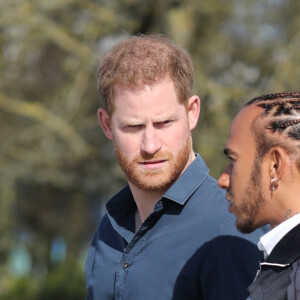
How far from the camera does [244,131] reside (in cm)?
216

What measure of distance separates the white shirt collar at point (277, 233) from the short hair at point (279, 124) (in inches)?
6.1

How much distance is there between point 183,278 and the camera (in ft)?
8.16

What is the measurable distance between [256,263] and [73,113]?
8444mm

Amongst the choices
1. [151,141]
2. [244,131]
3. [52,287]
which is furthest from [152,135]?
[52,287]

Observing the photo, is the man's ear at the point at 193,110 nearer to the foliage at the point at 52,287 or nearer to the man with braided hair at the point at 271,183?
the man with braided hair at the point at 271,183

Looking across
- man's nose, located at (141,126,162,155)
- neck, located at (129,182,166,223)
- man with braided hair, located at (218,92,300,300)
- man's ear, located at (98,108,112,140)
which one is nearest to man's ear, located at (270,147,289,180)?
man with braided hair, located at (218,92,300,300)

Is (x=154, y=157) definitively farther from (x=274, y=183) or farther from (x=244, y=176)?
(x=274, y=183)

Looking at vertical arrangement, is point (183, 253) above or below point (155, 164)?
below

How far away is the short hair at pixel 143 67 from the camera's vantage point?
273cm

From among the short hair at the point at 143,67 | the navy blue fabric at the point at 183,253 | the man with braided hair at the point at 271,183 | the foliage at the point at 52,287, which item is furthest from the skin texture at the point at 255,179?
the foliage at the point at 52,287

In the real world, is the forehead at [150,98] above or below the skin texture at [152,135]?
above

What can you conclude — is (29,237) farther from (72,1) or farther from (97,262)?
(97,262)

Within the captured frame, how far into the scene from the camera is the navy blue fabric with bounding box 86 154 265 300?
7.94 feet

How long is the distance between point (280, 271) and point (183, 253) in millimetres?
611
